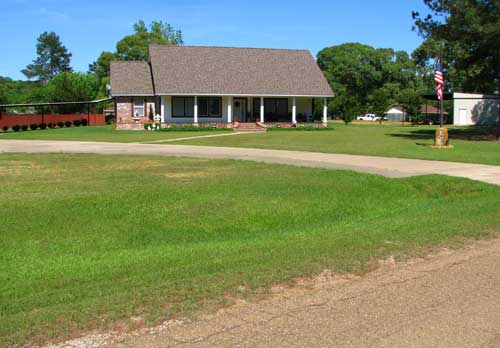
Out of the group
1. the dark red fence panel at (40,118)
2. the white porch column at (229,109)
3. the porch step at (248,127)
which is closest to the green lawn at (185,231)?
the porch step at (248,127)

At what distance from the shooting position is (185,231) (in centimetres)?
1020

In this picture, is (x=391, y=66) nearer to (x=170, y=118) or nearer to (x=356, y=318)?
(x=170, y=118)

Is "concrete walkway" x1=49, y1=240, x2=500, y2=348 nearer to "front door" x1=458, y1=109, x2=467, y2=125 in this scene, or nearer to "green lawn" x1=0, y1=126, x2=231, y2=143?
"green lawn" x1=0, y1=126, x2=231, y2=143

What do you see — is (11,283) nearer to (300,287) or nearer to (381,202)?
(300,287)

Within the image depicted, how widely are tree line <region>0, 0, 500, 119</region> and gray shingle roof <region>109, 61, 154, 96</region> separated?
48.5ft

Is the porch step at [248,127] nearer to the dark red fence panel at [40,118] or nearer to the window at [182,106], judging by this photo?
the window at [182,106]

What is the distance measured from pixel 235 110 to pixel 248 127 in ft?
16.6

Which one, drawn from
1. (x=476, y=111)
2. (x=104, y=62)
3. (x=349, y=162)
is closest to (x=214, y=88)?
(x=349, y=162)

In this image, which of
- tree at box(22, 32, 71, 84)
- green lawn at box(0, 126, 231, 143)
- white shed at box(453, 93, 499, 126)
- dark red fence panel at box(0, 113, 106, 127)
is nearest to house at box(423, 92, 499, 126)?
white shed at box(453, 93, 499, 126)

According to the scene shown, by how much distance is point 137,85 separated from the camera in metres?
46.9

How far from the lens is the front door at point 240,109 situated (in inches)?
1938

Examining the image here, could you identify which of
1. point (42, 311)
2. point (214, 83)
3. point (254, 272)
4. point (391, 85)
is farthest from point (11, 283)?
point (391, 85)

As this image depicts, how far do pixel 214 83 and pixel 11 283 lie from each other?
40.8 meters

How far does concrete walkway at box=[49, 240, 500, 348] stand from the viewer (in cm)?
471
